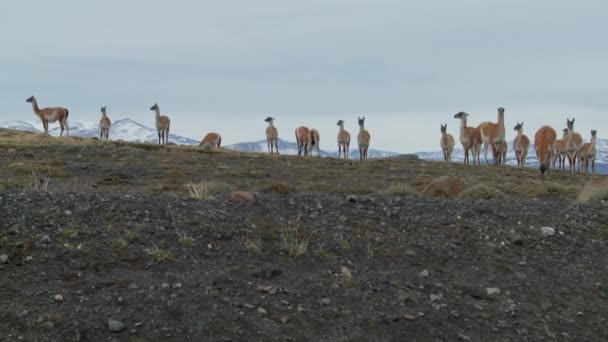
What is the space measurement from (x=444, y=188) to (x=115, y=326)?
30.7 ft

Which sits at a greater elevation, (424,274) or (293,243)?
(293,243)

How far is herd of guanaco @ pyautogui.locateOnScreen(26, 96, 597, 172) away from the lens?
123 ft

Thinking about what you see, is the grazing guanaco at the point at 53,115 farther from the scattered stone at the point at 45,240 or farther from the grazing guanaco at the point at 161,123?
the scattered stone at the point at 45,240

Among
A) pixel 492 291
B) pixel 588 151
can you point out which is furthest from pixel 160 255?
pixel 588 151

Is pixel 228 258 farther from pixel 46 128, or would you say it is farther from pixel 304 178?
pixel 46 128

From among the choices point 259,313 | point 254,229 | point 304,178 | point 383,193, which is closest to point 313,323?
point 259,313

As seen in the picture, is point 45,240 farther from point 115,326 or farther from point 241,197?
point 241,197

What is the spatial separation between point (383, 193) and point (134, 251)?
7.86m

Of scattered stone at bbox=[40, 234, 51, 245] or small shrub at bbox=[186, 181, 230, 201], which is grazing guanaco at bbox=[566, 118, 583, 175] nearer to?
small shrub at bbox=[186, 181, 230, 201]

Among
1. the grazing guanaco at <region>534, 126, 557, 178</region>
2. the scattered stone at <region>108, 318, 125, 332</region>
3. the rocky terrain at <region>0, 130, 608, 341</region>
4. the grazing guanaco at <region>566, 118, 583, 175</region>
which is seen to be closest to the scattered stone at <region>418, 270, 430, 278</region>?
the rocky terrain at <region>0, 130, 608, 341</region>

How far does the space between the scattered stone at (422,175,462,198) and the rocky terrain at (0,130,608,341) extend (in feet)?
9.50

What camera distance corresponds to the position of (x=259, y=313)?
6.79m

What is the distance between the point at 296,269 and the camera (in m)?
7.89

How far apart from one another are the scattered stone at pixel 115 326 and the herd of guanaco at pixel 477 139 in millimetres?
24386
